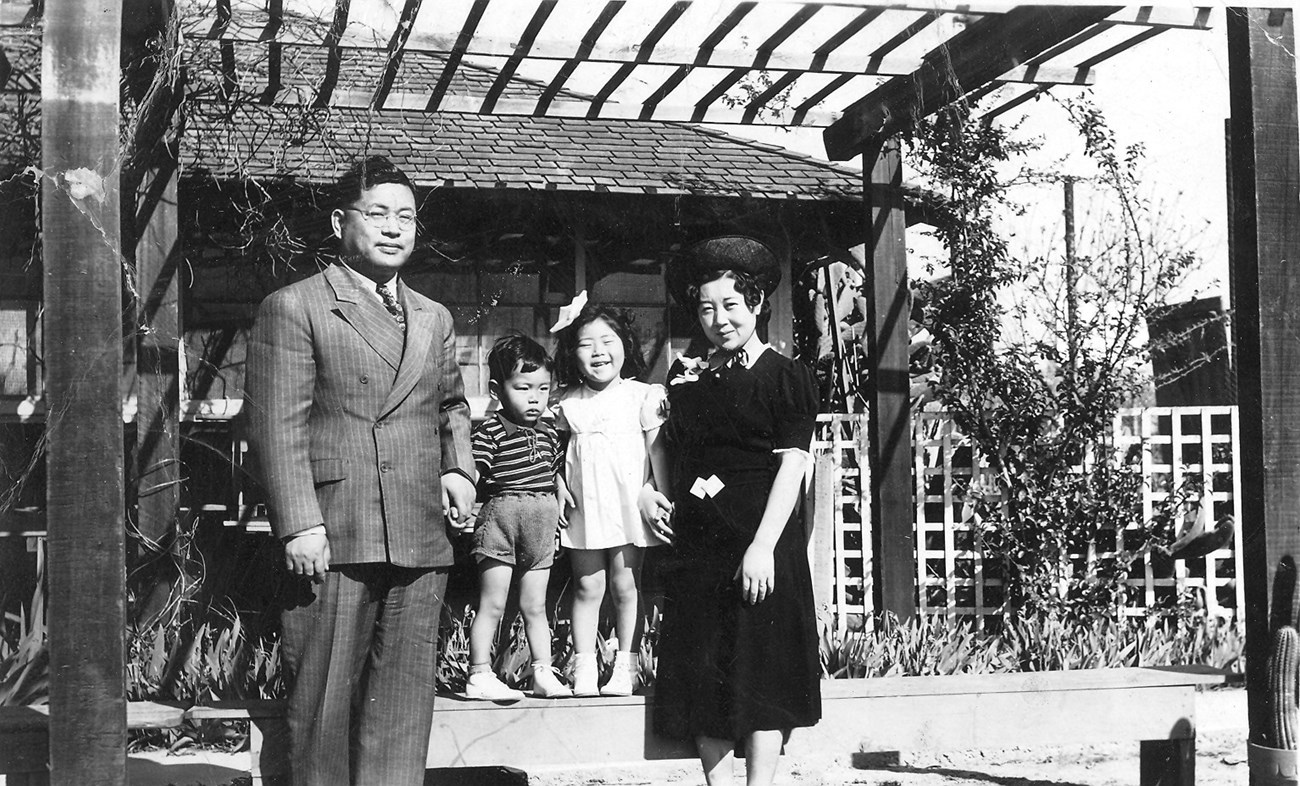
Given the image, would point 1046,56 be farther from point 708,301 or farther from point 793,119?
point 708,301

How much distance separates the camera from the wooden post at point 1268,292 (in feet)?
12.5

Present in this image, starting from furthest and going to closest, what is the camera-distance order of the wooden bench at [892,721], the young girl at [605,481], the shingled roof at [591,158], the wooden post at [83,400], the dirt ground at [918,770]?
the shingled roof at [591,158], the dirt ground at [918,770], the young girl at [605,481], the wooden bench at [892,721], the wooden post at [83,400]

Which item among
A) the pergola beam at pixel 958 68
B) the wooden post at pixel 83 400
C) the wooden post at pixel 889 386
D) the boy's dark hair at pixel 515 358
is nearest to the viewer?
the wooden post at pixel 83 400

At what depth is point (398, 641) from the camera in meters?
3.26

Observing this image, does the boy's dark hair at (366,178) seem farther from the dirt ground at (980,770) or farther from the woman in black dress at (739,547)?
the dirt ground at (980,770)

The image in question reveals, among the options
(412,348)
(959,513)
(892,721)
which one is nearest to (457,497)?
(412,348)

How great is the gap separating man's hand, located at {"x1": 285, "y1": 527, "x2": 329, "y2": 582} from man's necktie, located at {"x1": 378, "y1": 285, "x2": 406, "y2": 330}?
0.69 meters

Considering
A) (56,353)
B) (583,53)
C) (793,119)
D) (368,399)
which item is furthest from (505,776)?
(793,119)

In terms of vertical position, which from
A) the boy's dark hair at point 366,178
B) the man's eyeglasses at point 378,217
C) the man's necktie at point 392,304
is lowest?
the man's necktie at point 392,304

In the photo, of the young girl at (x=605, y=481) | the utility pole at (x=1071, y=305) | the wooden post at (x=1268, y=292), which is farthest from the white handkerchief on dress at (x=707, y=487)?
the utility pole at (x=1071, y=305)

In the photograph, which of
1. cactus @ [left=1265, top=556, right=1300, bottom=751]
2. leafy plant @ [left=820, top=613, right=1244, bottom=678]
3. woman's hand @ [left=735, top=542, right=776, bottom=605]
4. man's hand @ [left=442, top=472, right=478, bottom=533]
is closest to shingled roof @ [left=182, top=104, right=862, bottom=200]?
man's hand @ [left=442, top=472, right=478, bottom=533]

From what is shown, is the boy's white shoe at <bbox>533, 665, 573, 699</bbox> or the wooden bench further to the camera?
the boy's white shoe at <bbox>533, 665, 573, 699</bbox>

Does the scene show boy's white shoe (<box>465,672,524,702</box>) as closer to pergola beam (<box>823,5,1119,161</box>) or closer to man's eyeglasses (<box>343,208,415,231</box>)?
→ man's eyeglasses (<box>343,208,415,231</box>)

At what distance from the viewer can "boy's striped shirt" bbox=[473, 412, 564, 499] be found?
3.97 m
